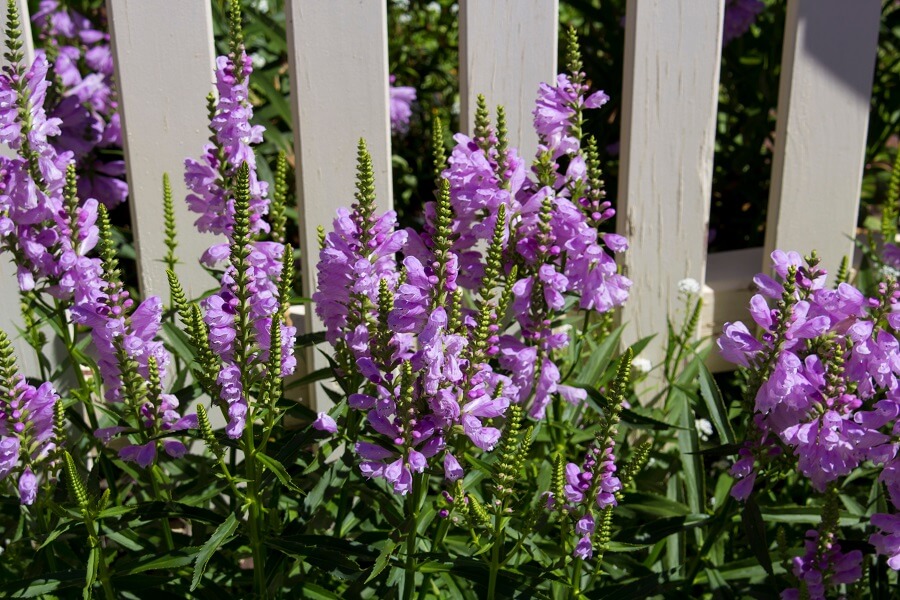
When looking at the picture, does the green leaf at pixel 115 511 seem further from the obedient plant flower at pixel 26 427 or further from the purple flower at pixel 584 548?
the purple flower at pixel 584 548

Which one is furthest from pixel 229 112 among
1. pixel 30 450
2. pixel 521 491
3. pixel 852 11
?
pixel 852 11

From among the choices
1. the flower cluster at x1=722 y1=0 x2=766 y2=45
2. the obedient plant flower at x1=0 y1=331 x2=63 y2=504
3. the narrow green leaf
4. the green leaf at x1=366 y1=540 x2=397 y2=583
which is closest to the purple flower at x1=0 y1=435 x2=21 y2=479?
the obedient plant flower at x1=0 y1=331 x2=63 y2=504

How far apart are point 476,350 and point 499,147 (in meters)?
0.54

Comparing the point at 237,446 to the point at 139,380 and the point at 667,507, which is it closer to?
the point at 139,380

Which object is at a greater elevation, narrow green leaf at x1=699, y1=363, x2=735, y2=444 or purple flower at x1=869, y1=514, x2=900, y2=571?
narrow green leaf at x1=699, y1=363, x2=735, y2=444

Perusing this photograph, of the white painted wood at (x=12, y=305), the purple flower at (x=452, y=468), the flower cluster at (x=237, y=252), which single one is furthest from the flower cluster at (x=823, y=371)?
the white painted wood at (x=12, y=305)

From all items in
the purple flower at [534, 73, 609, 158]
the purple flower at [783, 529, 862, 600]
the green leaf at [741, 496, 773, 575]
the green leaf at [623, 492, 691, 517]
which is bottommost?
the green leaf at [623, 492, 691, 517]

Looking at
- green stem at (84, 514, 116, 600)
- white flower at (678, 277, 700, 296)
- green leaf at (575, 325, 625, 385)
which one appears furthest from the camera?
white flower at (678, 277, 700, 296)

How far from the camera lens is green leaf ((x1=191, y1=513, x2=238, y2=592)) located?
68.9 inches

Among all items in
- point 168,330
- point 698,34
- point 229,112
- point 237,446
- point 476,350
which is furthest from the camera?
point 698,34

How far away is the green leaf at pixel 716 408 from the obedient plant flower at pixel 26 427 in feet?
3.95

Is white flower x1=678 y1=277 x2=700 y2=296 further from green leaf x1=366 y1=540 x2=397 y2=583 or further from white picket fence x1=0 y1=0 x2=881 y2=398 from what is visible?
green leaf x1=366 y1=540 x2=397 y2=583

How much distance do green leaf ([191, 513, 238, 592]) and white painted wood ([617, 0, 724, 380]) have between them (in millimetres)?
1407

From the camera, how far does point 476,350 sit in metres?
1.69
